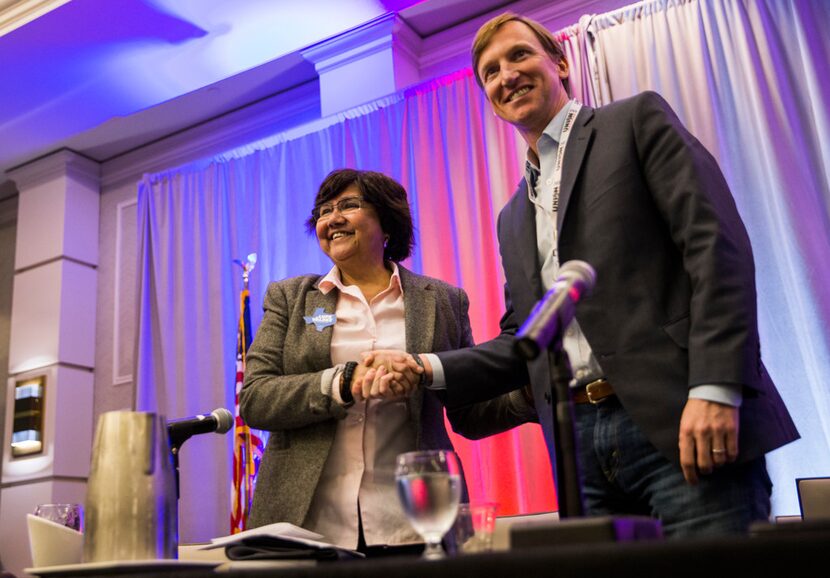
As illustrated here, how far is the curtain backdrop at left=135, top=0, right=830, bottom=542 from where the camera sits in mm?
3211

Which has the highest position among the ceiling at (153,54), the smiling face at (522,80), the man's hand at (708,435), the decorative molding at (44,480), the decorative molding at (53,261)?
the ceiling at (153,54)

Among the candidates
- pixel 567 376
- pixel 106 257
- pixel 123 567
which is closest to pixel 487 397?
pixel 567 376

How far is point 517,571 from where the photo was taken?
0.53 meters

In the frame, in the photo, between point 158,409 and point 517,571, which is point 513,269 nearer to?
point 517,571

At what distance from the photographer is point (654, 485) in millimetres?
1329

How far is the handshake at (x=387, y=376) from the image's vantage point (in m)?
1.62

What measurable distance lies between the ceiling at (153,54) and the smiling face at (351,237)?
7.88ft

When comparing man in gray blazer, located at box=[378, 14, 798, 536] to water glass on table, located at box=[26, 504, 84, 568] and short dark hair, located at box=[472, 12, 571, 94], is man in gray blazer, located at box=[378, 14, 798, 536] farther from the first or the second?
water glass on table, located at box=[26, 504, 84, 568]

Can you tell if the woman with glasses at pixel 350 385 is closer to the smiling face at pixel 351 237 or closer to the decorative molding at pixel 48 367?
the smiling face at pixel 351 237

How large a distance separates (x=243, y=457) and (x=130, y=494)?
9.89ft

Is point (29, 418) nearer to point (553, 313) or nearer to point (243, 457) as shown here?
point (243, 457)

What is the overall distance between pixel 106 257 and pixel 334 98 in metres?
2.11

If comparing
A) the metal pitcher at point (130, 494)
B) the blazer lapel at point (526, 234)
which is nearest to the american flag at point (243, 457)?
the blazer lapel at point (526, 234)

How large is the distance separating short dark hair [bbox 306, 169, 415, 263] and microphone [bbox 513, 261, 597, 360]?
1.18m
